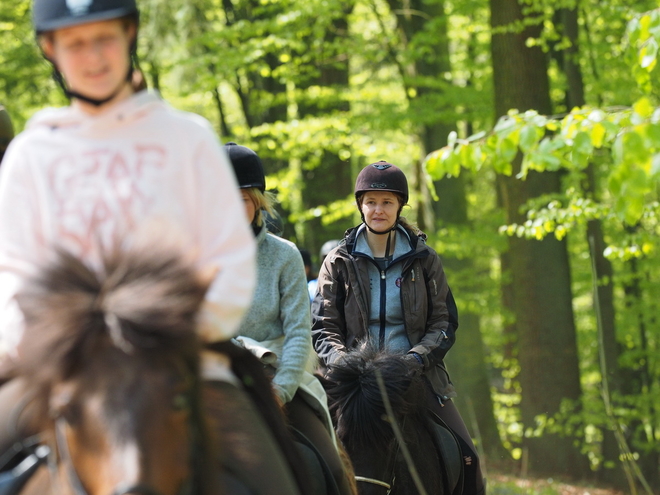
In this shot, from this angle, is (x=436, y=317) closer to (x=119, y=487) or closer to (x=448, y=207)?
(x=119, y=487)

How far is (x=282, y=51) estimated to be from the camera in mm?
15352

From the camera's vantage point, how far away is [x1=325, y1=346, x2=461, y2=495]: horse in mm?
5395

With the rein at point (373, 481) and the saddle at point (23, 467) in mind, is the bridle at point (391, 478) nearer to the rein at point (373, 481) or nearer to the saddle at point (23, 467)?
the rein at point (373, 481)

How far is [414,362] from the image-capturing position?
219 inches

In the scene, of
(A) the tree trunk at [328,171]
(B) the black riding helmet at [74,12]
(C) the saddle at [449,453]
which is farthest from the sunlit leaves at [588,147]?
(A) the tree trunk at [328,171]

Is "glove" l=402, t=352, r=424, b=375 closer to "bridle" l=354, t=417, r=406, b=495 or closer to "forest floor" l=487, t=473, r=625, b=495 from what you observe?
"bridle" l=354, t=417, r=406, b=495

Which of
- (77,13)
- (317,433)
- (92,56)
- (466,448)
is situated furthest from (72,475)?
(466,448)

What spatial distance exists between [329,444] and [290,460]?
91 centimetres

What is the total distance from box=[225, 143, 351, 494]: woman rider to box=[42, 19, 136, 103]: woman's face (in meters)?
1.79

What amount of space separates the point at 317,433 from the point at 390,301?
6.44 feet

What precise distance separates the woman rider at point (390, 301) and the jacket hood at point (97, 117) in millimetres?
3327

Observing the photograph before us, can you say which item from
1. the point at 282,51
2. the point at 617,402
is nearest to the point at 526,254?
the point at 617,402

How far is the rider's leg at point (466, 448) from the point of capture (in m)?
5.83

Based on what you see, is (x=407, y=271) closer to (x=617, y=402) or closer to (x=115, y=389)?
(x=115, y=389)
